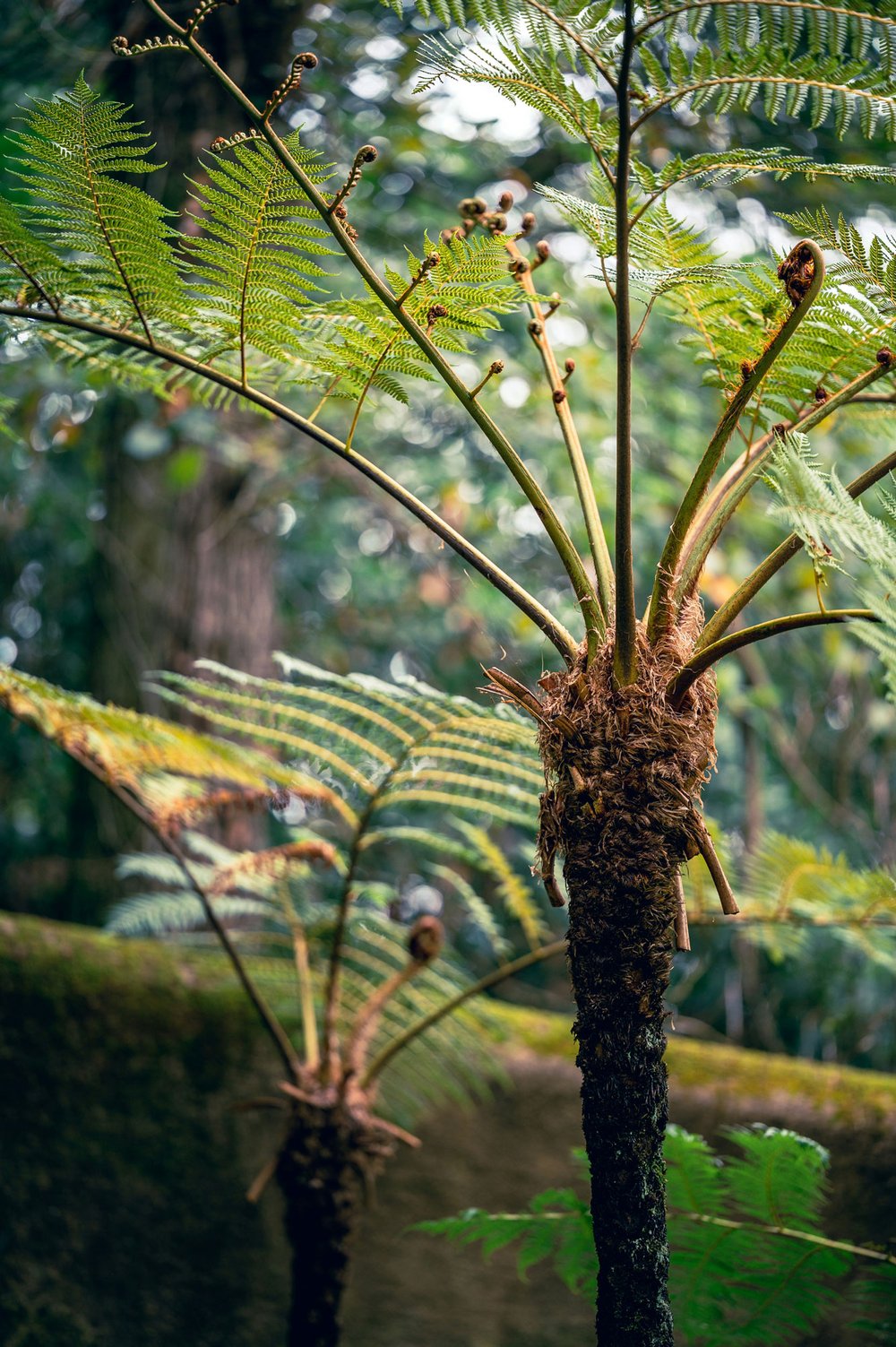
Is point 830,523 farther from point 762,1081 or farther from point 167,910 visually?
point 762,1081

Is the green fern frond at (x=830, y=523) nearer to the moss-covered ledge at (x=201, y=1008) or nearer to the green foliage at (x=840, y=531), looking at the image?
the green foliage at (x=840, y=531)

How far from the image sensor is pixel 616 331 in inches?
42.5

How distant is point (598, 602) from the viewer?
3.52 feet

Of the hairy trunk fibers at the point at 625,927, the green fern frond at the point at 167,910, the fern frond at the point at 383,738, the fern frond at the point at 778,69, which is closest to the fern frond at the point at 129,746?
the fern frond at the point at 383,738

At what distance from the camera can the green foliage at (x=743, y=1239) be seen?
1281 mm

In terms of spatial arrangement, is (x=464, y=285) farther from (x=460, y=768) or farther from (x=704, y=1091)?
(x=704, y=1091)

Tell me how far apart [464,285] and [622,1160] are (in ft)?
3.04

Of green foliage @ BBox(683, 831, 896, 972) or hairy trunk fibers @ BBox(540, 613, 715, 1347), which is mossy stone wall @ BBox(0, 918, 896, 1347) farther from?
hairy trunk fibers @ BBox(540, 613, 715, 1347)

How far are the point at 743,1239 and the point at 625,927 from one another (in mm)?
671

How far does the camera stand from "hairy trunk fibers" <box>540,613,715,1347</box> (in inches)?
36.7

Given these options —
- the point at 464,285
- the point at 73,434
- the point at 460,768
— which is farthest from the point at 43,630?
the point at 464,285

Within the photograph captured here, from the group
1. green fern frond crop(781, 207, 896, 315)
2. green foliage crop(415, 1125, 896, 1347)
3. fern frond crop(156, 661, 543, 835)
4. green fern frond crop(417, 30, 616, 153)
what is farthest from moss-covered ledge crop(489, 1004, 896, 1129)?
green fern frond crop(417, 30, 616, 153)

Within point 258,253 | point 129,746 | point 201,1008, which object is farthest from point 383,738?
point 201,1008

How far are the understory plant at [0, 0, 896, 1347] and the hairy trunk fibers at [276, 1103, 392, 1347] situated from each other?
0.66m
